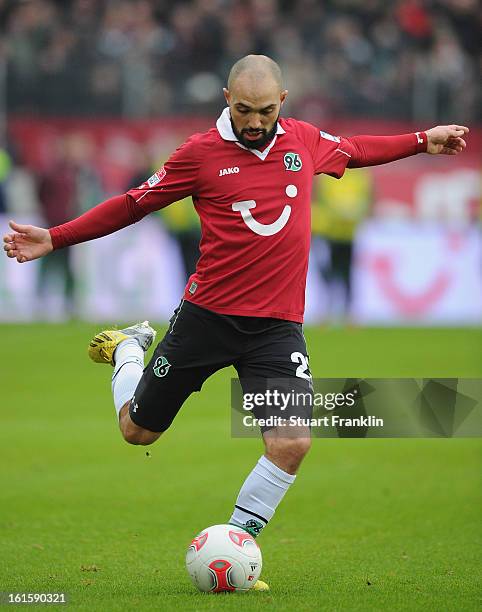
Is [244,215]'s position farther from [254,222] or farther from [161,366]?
[161,366]

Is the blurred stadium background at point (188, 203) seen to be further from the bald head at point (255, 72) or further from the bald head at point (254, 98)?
the bald head at point (255, 72)

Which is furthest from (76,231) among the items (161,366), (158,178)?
(161,366)

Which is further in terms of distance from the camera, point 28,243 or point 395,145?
point 395,145

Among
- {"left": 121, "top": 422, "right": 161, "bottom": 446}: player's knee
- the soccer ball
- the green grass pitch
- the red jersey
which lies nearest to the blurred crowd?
the green grass pitch

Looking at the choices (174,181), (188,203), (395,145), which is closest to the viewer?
(174,181)

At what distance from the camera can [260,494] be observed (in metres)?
6.33

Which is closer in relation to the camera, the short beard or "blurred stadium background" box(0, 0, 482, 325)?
the short beard

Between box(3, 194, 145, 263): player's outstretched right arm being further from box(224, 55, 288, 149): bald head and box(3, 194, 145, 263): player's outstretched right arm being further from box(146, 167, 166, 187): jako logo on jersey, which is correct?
box(224, 55, 288, 149): bald head

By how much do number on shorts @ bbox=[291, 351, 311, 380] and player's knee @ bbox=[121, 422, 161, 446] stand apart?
Result: 0.92 meters

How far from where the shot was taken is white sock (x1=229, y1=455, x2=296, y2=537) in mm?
6289

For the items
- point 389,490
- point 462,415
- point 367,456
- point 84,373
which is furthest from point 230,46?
point 462,415

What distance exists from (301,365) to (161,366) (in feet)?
2.42

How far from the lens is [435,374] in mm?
16188

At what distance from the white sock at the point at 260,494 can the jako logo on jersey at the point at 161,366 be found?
68cm
